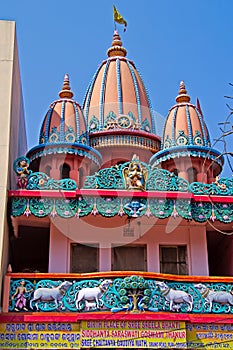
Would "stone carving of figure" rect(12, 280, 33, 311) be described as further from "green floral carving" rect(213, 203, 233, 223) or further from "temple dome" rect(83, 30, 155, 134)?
"temple dome" rect(83, 30, 155, 134)

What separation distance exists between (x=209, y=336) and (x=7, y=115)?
25.1ft

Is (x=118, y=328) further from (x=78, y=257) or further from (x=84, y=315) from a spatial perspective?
(x=78, y=257)

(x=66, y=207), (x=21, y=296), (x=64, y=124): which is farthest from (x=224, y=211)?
(x=64, y=124)

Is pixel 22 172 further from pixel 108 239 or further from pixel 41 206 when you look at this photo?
pixel 108 239

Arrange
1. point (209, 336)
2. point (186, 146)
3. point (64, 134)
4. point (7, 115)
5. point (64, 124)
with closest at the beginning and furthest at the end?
1. point (209, 336)
2. point (7, 115)
3. point (64, 134)
4. point (64, 124)
5. point (186, 146)

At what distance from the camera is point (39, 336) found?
48.9ft

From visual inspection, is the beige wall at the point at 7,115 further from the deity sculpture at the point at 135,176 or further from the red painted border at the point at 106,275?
the deity sculpture at the point at 135,176

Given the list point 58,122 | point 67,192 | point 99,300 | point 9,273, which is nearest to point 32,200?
point 67,192

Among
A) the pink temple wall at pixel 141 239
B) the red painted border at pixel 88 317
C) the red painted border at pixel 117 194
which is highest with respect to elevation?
the red painted border at pixel 117 194

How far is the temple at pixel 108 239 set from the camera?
15047 mm

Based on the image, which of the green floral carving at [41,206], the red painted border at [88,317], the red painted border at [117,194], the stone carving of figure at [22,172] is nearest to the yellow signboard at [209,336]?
the red painted border at [88,317]

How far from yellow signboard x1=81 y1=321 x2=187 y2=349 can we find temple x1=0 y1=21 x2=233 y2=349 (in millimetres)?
24

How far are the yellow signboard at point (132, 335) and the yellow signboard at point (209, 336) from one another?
0.29m

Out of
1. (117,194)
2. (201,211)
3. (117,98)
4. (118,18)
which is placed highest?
(118,18)
